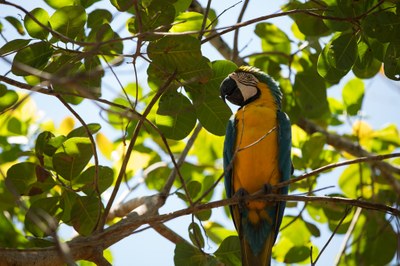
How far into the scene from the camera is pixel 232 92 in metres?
3.14

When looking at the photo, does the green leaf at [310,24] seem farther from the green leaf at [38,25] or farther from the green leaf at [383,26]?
the green leaf at [38,25]

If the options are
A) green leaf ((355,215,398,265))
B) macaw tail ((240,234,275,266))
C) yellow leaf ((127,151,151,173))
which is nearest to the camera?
macaw tail ((240,234,275,266))

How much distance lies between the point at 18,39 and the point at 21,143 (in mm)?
1223

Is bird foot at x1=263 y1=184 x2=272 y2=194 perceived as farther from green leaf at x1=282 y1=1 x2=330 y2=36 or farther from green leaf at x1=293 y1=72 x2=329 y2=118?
green leaf at x1=282 y1=1 x2=330 y2=36

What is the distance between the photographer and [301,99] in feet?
10.4

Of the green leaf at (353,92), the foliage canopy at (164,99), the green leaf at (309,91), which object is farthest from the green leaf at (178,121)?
the green leaf at (353,92)

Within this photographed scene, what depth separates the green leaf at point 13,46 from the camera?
218 centimetres

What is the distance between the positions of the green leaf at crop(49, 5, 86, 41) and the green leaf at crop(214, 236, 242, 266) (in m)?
1.12

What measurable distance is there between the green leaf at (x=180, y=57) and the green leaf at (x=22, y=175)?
707 mm

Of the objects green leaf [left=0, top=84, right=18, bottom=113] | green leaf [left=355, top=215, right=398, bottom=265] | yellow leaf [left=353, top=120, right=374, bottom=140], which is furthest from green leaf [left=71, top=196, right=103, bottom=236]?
yellow leaf [left=353, top=120, right=374, bottom=140]

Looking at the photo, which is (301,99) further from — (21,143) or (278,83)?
(21,143)

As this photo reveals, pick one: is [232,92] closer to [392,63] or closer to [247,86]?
[247,86]

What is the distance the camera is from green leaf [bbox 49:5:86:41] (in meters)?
2.22

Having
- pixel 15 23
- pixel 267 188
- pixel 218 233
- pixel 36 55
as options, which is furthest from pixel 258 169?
pixel 15 23
